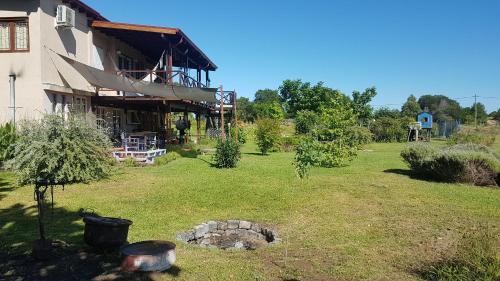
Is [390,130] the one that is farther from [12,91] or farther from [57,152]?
[57,152]

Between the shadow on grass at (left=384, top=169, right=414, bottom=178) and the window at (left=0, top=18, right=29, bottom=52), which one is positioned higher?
the window at (left=0, top=18, right=29, bottom=52)

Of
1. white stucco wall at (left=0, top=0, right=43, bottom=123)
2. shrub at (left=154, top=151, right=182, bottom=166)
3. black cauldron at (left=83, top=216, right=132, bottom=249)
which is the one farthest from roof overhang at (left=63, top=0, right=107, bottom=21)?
black cauldron at (left=83, top=216, right=132, bottom=249)

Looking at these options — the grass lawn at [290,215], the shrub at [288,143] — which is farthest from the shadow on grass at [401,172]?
the shrub at [288,143]

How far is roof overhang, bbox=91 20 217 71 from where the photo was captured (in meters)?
17.9

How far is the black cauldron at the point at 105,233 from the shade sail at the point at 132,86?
969 cm

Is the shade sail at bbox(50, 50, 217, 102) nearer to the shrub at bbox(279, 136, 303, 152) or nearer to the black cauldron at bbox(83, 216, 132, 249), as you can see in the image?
the shrub at bbox(279, 136, 303, 152)

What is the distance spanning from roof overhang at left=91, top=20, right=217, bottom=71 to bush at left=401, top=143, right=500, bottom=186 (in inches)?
452

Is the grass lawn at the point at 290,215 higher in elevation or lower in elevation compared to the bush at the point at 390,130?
lower

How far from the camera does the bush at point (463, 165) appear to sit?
1247cm

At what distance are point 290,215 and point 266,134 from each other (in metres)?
15.0

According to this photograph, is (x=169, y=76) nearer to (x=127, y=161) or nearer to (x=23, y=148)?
(x=127, y=161)

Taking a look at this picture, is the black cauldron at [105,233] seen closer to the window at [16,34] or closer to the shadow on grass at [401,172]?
the window at [16,34]

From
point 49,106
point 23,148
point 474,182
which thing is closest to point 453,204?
point 474,182

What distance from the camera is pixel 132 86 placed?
1673cm
